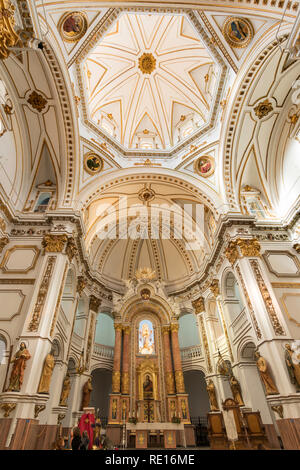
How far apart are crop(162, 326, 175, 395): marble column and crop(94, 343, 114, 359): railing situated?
13.0ft

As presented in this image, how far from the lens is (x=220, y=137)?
14562 mm

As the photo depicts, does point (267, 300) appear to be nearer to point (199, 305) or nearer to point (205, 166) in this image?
point (199, 305)

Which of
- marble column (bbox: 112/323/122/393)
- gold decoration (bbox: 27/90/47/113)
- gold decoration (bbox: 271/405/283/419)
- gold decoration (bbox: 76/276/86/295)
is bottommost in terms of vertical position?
gold decoration (bbox: 271/405/283/419)

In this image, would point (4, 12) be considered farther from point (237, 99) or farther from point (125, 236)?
point (125, 236)

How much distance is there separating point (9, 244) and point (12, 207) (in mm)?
1857

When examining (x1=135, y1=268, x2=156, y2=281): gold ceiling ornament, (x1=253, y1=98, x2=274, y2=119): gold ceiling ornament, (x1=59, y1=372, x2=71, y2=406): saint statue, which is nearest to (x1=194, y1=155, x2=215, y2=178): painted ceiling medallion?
(x1=253, y1=98, x2=274, y2=119): gold ceiling ornament

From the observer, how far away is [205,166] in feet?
52.3

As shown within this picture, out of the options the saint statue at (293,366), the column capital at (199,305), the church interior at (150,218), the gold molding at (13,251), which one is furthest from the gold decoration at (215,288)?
the gold molding at (13,251)

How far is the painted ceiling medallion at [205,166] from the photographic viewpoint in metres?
15.7

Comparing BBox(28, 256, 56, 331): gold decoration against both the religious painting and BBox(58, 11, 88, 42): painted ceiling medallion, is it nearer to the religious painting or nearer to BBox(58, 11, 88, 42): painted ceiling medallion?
the religious painting

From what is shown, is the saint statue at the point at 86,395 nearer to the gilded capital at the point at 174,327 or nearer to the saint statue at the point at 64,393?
the saint statue at the point at 64,393

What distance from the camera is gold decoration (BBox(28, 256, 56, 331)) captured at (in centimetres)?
965

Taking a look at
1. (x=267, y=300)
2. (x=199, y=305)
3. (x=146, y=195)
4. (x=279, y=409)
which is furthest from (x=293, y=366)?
(x=146, y=195)

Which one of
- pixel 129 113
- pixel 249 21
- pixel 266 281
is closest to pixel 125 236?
pixel 129 113
